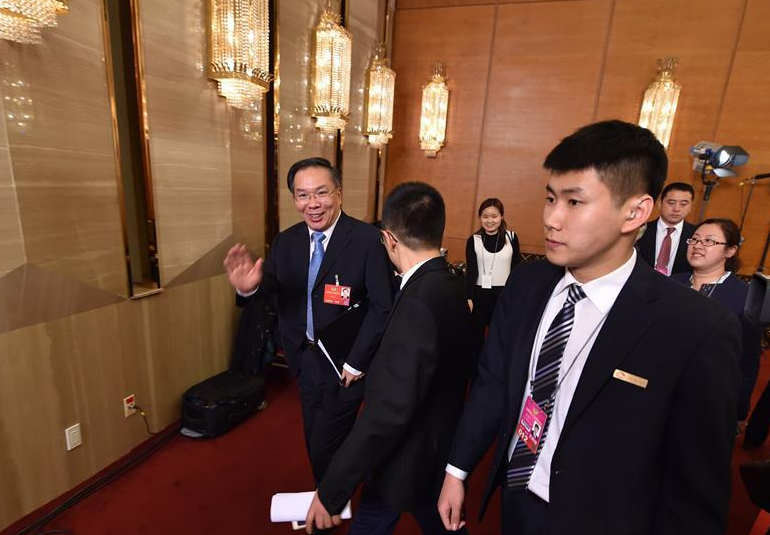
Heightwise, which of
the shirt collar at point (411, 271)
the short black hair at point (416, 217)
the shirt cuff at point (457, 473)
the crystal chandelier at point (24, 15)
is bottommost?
the shirt cuff at point (457, 473)

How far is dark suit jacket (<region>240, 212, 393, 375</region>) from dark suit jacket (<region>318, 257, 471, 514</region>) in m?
0.61

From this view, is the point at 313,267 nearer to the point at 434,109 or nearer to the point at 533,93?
the point at 434,109

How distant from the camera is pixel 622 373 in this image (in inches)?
33.8

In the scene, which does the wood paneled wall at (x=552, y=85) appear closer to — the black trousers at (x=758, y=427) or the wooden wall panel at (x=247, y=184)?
the black trousers at (x=758, y=427)

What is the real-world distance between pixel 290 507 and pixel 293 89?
3.10 metres

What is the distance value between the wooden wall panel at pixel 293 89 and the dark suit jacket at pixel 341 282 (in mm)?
1558

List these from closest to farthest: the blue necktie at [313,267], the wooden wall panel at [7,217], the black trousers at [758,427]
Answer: the wooden wall panel at [7,217], the blue necktie at [313,267], the black trousers at [758,427]

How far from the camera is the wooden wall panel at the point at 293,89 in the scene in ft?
10.4

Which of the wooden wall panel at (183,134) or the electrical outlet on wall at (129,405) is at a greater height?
the wooden wall panel at (183,134)

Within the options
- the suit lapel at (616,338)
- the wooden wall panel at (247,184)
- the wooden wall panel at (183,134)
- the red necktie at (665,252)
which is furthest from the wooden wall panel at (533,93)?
the suit lapel at (616,338)

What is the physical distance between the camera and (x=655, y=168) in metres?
0.86

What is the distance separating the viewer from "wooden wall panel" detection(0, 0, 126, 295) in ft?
5.53

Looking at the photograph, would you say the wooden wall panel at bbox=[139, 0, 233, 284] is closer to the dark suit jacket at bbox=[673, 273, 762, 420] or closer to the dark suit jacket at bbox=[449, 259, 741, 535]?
the dark suit jacket at bbox=[449, 259, 741, 535]

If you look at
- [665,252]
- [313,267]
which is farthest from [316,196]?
[665,252]
